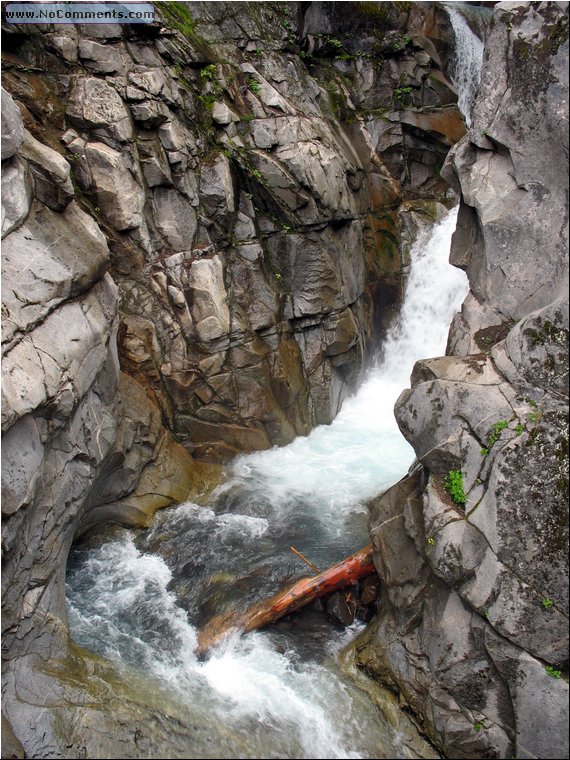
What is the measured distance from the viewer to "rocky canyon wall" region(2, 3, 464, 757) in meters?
8.36

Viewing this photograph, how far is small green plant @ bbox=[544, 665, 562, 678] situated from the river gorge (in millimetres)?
32

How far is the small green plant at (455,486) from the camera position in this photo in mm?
7777

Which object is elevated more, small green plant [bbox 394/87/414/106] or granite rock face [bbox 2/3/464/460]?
small green plant [bbox 394/87/414/106]

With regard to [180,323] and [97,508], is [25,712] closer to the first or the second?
[97,508]

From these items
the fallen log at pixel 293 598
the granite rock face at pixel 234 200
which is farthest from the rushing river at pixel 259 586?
the granite rock face at pixel 234 200

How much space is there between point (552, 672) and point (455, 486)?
2.36 m

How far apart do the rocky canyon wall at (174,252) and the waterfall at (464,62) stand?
1.43 ft

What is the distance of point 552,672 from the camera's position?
6.76m

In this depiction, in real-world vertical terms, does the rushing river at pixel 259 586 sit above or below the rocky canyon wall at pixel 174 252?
below

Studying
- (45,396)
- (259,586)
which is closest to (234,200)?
(45,396)

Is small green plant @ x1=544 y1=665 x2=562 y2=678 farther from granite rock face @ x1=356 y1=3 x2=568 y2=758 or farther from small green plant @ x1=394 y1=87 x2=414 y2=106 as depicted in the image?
small green plant @ x1=394 y1=87 x2=414 y2=106

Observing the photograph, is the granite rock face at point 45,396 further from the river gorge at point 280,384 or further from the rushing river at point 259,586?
the rushing river at point 259,586

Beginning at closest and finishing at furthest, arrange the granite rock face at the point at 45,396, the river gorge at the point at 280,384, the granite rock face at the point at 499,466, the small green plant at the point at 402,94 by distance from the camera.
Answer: the granite rock face at the point at 499,466, the river gorge at the point at 280,384, the granite rock face at the point at 45,396, the small green plant at the point at 402,94

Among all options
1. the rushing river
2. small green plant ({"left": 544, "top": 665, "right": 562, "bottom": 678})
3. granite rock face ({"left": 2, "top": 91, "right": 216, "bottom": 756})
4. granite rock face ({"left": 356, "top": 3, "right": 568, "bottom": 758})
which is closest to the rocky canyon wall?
granite rock face ({"left": 2, "top": 91, "right": 216, "bottom": 756})
